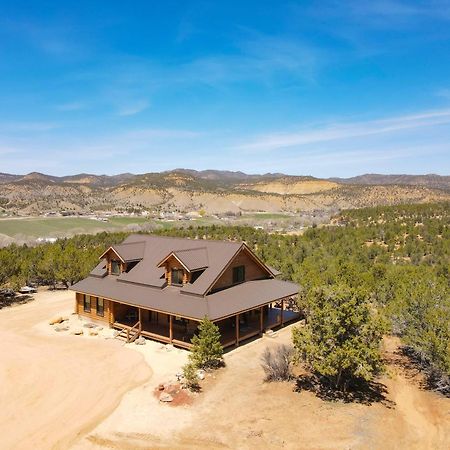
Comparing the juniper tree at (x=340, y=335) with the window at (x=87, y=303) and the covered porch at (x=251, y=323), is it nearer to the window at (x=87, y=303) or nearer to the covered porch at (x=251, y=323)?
the covered porch at (x=251, y=323)

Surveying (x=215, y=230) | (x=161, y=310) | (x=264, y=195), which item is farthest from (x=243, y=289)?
(x=264, y=195)

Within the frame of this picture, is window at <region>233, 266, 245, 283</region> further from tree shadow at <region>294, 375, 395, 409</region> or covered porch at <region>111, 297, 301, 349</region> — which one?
tree shadow at <region>294, 375, 395, 409</region>

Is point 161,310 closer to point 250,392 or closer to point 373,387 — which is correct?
point 250,392

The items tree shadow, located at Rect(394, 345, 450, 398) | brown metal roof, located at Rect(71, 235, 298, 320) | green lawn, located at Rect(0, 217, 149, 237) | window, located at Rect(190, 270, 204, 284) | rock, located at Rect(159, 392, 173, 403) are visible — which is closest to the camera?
rock, located at Rect(159, 392, 173, 403)

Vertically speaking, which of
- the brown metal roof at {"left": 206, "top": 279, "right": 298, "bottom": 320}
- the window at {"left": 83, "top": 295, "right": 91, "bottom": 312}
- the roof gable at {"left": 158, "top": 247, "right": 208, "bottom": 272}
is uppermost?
the roof gable at {"left": 158, "top": 247, "right": 208, "bottom": 272}

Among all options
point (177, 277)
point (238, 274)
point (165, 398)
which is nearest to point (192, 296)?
point (177, 277)

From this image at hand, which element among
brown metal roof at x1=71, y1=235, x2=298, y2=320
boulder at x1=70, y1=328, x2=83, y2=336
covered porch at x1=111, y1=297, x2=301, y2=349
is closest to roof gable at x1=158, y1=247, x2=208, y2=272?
brown metal roof at x1=71, y1=235, x2=298, y2=320

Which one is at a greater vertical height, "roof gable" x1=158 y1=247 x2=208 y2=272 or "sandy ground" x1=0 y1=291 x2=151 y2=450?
"roof gable" x1=158 y1=247 x2=208 y2=272
